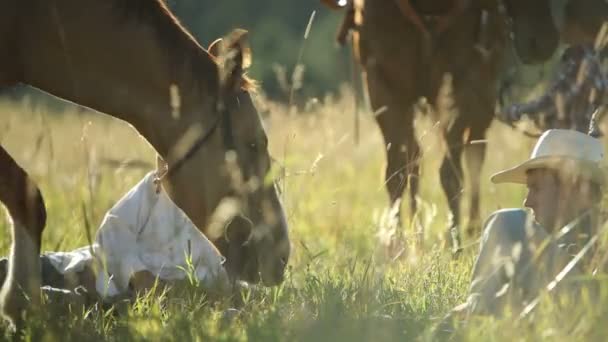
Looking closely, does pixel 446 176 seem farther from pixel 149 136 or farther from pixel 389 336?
pixel 389 336

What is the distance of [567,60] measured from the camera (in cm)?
669

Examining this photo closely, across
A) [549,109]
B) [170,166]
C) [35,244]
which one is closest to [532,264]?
[170,166]

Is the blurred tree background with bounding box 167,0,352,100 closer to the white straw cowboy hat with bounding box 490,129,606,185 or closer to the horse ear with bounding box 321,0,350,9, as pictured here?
→ the horse ear with bounding box 321,0,350,9

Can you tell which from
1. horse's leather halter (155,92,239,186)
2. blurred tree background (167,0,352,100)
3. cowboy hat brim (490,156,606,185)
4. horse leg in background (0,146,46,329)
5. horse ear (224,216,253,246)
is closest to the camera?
cowboy hat brim (490,156,606,185)

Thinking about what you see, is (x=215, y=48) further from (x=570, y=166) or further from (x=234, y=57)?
(x=570, y=166)

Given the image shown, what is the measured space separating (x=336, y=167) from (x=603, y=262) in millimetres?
7120

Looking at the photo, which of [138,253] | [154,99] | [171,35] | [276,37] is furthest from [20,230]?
[276,37]

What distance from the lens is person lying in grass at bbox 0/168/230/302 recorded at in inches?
205

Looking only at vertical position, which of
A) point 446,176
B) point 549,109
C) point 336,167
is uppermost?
point 549,109

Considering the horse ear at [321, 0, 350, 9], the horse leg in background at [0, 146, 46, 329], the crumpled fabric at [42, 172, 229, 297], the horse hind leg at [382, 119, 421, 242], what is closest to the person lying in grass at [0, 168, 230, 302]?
the crumpled fabric at [42, 172, 229, 297]

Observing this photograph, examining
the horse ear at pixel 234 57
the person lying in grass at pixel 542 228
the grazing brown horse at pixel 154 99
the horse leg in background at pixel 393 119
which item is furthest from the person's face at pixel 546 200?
the horse leg in background at pixel 393 119

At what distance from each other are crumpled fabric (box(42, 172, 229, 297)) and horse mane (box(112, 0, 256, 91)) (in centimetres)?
60

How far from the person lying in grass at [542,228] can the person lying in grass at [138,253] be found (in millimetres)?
1556

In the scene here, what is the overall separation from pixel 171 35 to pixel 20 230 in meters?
0.95
